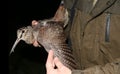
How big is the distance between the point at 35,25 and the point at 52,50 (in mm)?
280

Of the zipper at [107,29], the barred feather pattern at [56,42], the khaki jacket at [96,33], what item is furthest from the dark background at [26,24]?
the zipper at [107,29]

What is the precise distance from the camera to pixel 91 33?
233 centimetres

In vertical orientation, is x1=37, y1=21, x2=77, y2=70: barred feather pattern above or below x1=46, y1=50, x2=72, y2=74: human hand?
above

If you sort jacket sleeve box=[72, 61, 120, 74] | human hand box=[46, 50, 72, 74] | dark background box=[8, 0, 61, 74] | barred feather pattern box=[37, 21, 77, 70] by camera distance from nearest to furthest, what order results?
jacket sleeve box=[72, 61, 120, 74], human hand box=[46, 50, 72, 74], barred feather pattern box=[37, 21, 77, 70], dark background box=[8, 0, 61, 74]

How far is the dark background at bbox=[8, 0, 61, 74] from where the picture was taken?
15.2 ft

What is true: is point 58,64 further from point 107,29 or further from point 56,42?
point 107,29

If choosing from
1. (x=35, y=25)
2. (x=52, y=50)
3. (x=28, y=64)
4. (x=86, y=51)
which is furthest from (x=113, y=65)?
(x=28, y=64)

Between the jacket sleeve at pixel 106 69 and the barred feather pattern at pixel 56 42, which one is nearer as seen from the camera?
the jacket sleeve at pixel 106 69

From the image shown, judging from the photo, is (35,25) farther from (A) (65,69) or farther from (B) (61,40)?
(A) (65,69)

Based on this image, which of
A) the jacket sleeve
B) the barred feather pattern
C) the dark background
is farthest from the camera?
the dark background

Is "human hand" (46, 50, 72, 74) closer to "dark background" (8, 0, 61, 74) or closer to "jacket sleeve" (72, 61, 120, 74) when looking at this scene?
"jacket sleeve" (72, 61, 120, 74)

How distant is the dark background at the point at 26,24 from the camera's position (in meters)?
4.64

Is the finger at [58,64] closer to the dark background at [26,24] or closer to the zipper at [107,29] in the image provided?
the zipper at [107,29]

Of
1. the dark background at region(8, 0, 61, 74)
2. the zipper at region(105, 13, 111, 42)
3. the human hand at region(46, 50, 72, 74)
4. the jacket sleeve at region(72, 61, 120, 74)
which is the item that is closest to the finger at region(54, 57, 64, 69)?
the human hand at region(46, 50, 72, 74)
